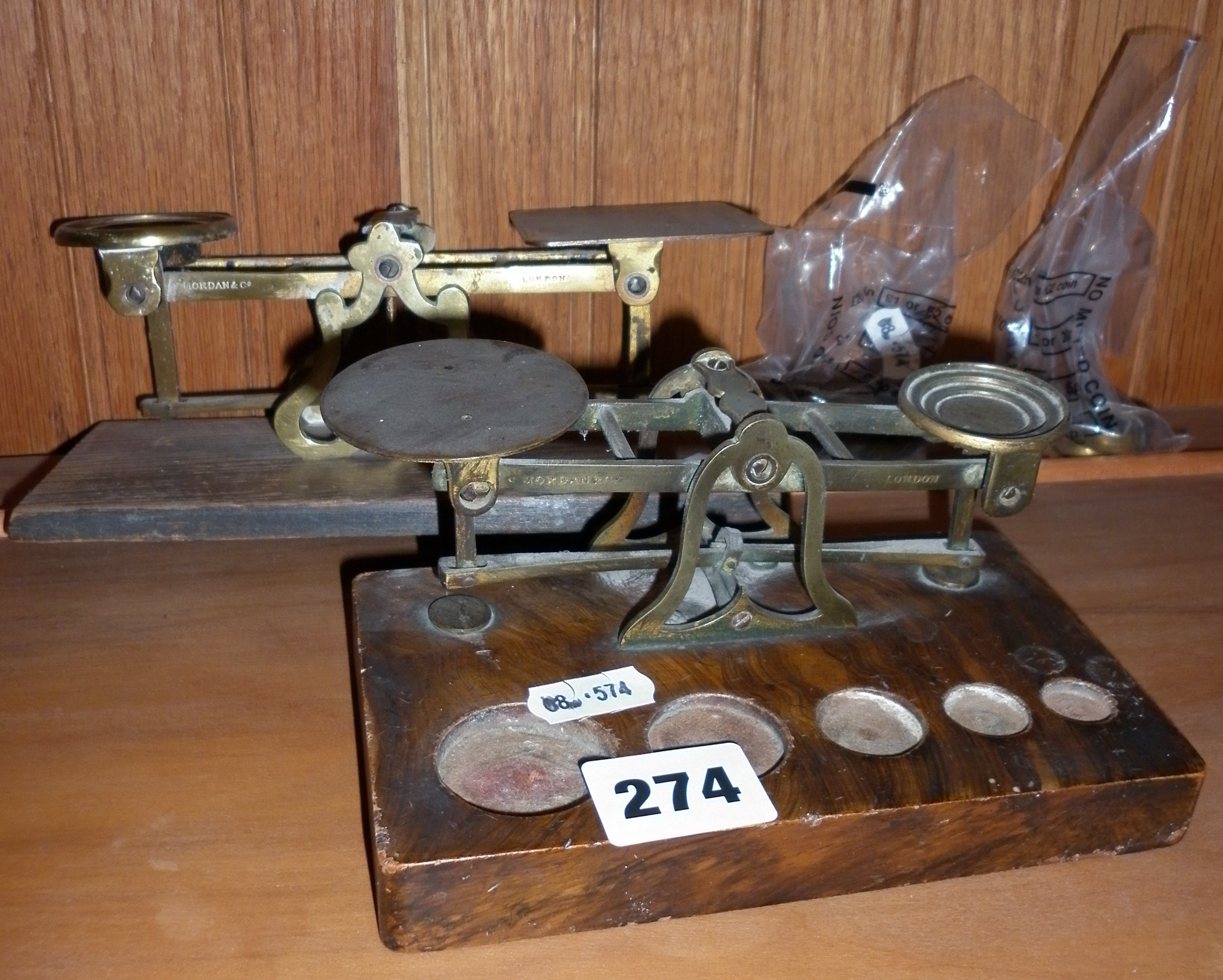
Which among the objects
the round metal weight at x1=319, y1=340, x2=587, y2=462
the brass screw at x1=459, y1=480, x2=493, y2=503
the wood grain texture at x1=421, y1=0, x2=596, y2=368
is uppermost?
the wood grain texture at x1=421, y1=0, x2=596, y2=368

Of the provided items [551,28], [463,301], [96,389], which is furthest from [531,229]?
[96,389]

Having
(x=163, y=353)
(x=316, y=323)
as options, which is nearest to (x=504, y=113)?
(x=316, y=323)

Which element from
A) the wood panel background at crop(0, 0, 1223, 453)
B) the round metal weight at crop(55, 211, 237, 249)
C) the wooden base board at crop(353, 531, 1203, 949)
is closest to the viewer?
the wooden base board at crop(353, 531, 1203, 949)

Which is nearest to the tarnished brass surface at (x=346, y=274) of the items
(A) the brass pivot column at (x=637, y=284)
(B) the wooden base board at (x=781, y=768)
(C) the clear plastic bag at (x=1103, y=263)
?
(A) the brass pivot column at (x=637, y=284)

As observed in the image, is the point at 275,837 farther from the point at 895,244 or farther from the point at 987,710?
the point at 895,244

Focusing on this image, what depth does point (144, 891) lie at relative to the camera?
0.80 metres

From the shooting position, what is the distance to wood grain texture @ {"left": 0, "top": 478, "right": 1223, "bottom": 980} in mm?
769

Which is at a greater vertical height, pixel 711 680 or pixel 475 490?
pixel 475 490

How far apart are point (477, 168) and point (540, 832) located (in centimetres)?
75

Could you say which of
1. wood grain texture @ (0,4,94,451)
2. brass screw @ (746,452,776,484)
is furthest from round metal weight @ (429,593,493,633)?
wood grain texture @ (0,4,94,451)

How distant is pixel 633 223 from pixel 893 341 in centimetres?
37

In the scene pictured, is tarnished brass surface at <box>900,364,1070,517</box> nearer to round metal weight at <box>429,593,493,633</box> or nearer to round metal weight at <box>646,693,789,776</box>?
round metal weight at <box>646,693,789,776</box>

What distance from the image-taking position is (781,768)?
0.83m

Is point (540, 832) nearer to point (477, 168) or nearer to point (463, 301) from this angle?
point (463, 301)
